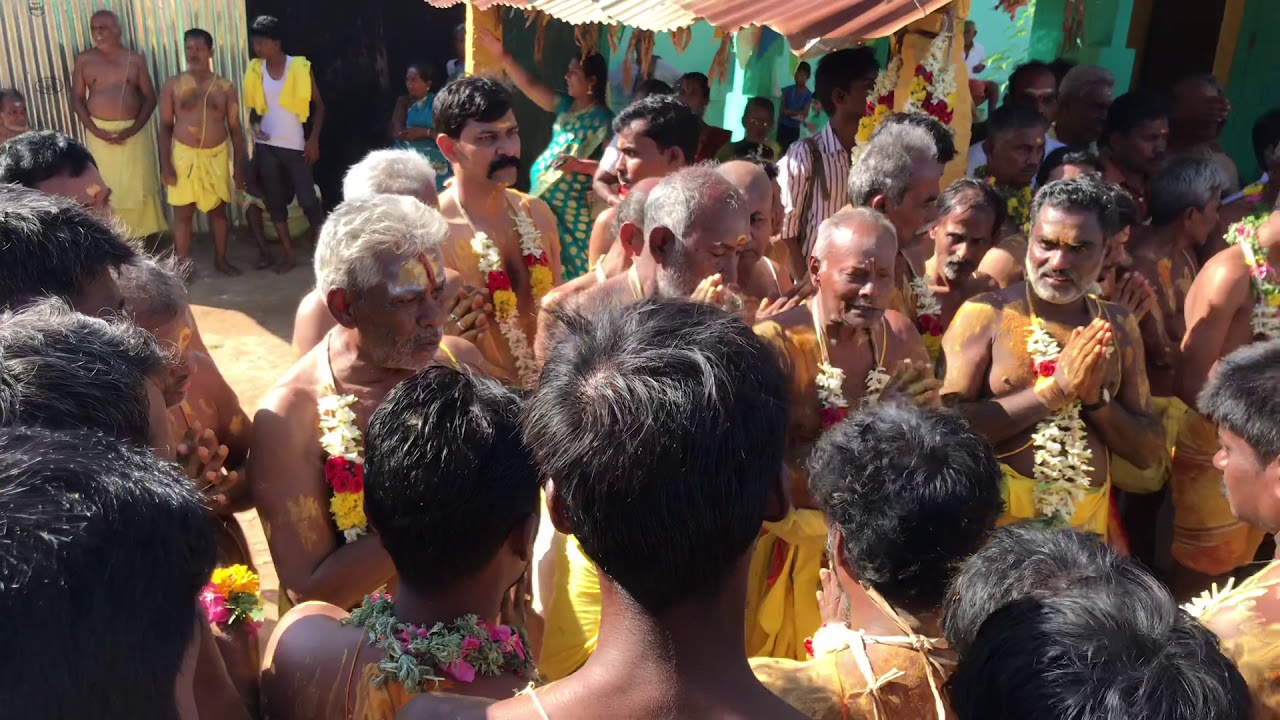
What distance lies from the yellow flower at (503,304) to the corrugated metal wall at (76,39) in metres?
8.24

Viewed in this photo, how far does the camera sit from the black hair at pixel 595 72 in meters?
8.13

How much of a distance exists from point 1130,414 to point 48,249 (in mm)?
3738

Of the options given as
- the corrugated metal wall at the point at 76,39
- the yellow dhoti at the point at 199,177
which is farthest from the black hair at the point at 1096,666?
the corrugated metal wall at the point at 76,39

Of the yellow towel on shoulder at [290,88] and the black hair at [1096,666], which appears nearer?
the black hair at [1096,666]

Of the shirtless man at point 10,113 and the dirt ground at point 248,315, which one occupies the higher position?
the shirtless man at point 10,113

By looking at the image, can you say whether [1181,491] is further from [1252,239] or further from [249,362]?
[249,362]

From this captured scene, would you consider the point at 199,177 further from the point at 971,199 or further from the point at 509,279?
the point at 971,199

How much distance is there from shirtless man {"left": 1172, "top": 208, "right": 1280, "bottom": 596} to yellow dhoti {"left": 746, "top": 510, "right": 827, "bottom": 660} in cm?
221

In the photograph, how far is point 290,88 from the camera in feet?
34.9

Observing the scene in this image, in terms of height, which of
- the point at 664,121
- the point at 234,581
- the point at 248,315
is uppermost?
the point at 664,121

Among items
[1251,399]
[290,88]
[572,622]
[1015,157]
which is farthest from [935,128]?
[290,88]

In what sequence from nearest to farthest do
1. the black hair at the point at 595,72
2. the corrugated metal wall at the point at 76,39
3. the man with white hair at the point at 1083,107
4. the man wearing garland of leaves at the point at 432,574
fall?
1. the man wearing garland of leaves at the point at 432,574
2. the man with white hair at the point at 1083,107
3. the black hair at the point at 595,72
4. the corrugated metal wall at the point at 76,39

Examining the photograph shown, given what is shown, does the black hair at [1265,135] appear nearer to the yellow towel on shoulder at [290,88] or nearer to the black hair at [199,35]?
the yellow towel on shoulder at [290,88]

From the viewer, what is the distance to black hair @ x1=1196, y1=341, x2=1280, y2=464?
2465mm
